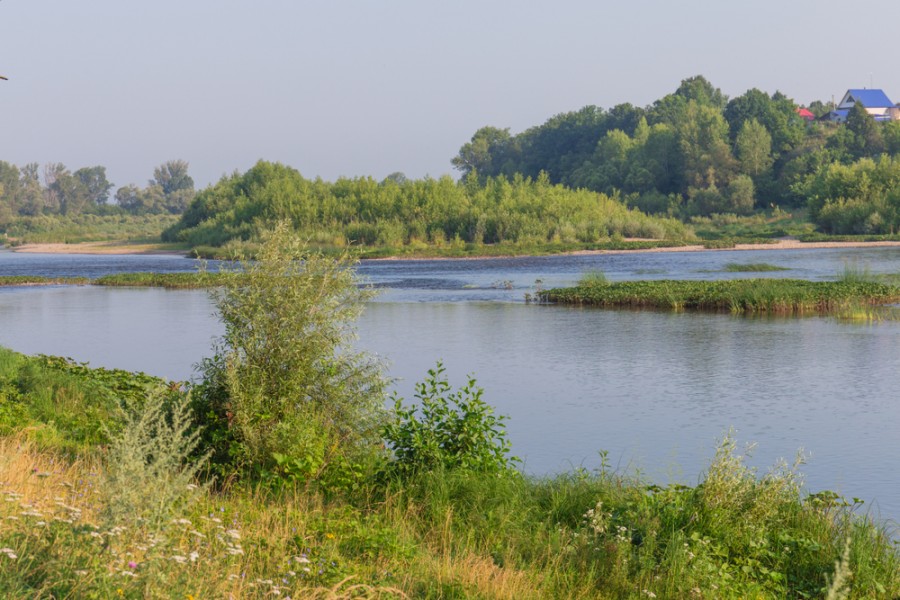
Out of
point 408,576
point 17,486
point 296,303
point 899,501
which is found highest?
point 296,303

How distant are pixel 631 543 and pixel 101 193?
186 meters

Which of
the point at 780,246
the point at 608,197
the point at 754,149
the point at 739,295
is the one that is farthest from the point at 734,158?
the point at 739,295

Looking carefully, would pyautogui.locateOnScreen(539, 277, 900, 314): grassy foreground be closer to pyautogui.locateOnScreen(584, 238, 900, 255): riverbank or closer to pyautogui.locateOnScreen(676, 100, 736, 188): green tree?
pyautogui.locateOnScreen(584, 238, 900, 255): riverbank

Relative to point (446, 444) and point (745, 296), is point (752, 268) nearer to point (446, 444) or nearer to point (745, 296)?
point (745, 296)

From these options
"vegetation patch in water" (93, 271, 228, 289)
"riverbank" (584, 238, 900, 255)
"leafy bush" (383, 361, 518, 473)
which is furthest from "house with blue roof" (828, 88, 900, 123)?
"leafy bush" (383, 361, 518, 473)

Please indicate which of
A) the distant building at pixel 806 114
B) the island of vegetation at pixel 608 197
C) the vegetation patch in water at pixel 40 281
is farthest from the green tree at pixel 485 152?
the vegetation patch in water at pixel 40 281

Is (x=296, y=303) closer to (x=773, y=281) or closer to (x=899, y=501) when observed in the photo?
(x=899, y=501)

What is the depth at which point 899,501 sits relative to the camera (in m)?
10.6

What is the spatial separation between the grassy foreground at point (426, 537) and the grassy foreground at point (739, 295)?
20.3 meters

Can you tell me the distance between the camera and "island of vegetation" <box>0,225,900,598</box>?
5531 mm

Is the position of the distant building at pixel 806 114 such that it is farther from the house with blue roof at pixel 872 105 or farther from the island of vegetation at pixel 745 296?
the island of vegetation at pixel 745 296

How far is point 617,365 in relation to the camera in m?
20.3

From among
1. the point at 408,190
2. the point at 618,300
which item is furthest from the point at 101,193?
the point at 618,300

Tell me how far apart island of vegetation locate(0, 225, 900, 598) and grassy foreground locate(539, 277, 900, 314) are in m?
19.2
